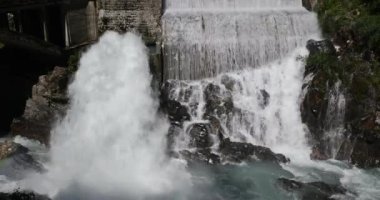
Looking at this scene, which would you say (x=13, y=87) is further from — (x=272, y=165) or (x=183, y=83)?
(x=272, y=165)

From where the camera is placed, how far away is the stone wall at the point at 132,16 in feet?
64.7

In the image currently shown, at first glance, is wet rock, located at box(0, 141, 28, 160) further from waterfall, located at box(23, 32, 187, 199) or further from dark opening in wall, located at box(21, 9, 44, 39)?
dark opening in wall, located at box(21, 9, 44, 39)

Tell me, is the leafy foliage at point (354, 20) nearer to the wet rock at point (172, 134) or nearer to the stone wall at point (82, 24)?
the wet rock at point (172, 134)

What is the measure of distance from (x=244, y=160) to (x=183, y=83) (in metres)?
4.14

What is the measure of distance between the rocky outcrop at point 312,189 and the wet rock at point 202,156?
244 centimetres

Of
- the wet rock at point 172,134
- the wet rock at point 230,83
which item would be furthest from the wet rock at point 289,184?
the wet rock at point 230,83

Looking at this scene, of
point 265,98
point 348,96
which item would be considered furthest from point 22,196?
point 348,96

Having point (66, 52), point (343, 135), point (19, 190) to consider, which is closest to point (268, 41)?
point (343, 135)

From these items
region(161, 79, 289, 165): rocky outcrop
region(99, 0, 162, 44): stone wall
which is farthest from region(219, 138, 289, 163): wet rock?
region(99, 0, 162, 44): stone wall

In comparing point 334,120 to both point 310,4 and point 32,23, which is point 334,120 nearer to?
point 310,4

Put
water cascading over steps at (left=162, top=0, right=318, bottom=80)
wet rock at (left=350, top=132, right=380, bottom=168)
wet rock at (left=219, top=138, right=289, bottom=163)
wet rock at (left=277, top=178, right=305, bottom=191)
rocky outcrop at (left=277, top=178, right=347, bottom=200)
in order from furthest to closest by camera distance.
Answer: water cascading over steps at (left=162, top=0, right=318, bottom=80) < wet rock at (left=219, top=138, right=289, bottom=163) < wet rock at (left=350, top=132, right=380, bottom=168) < wet rock at (left=277, top=178, right=305, bottom=191) < rocky outcrop at (left=277, top=178, right=347, bottom=200)

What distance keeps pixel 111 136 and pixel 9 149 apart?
11.2 ft

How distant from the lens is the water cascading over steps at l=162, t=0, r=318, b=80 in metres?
19.2

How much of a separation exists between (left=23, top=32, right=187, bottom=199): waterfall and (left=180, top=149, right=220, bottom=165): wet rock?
56 cm
